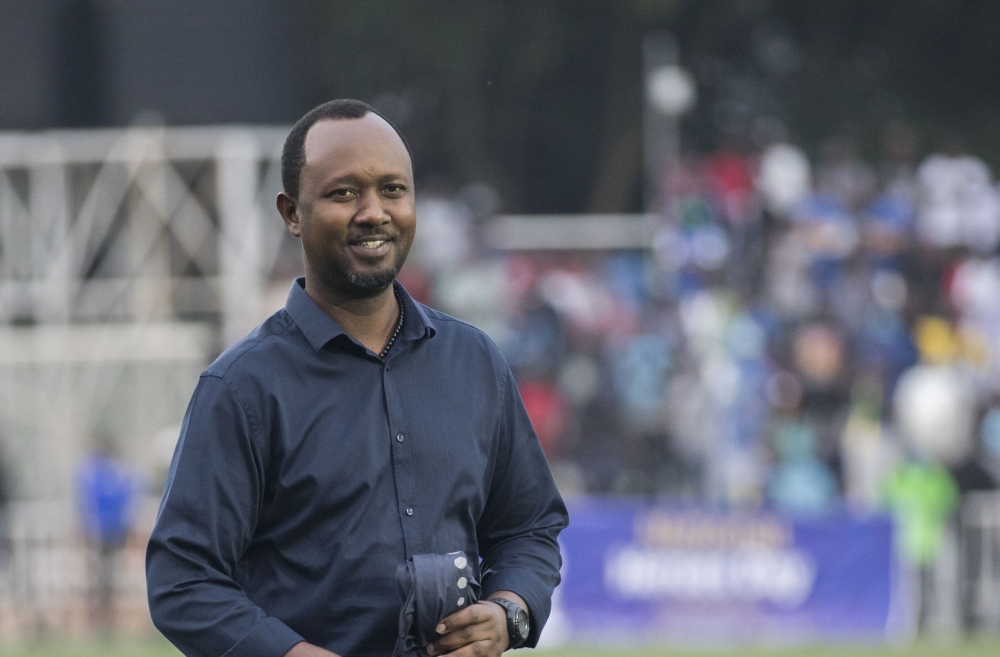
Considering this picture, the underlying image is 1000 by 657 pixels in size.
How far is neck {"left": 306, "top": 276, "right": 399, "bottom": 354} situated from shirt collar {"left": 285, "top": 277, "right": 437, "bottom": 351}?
0.02m

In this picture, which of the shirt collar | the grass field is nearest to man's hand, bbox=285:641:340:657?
the shirt collar

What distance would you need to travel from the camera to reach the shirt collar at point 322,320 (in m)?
2.98

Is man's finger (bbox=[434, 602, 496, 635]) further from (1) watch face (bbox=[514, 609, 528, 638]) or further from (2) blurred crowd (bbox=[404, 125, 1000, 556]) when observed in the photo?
(2) blurred crowd (bbox=[404, 125, 1000, 556])

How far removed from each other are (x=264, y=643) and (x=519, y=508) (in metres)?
0.66

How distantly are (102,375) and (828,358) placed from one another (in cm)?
658

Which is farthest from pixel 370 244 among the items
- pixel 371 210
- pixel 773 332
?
pixel 773 332

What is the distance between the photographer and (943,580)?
12156 millimetres

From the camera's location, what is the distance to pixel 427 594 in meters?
2.80

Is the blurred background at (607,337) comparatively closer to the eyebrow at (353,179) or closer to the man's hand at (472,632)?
the man's hand at (472,632)

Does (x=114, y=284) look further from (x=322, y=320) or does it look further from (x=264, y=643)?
(x=264, y=643)

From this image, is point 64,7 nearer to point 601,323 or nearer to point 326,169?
point 601,323

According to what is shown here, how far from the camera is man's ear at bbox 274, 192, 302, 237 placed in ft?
10.0

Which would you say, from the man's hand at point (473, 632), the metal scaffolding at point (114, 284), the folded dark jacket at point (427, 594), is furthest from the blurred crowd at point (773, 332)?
the folded dark jacket at point (427, 594)

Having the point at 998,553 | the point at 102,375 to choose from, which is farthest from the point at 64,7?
the point at 998,553
